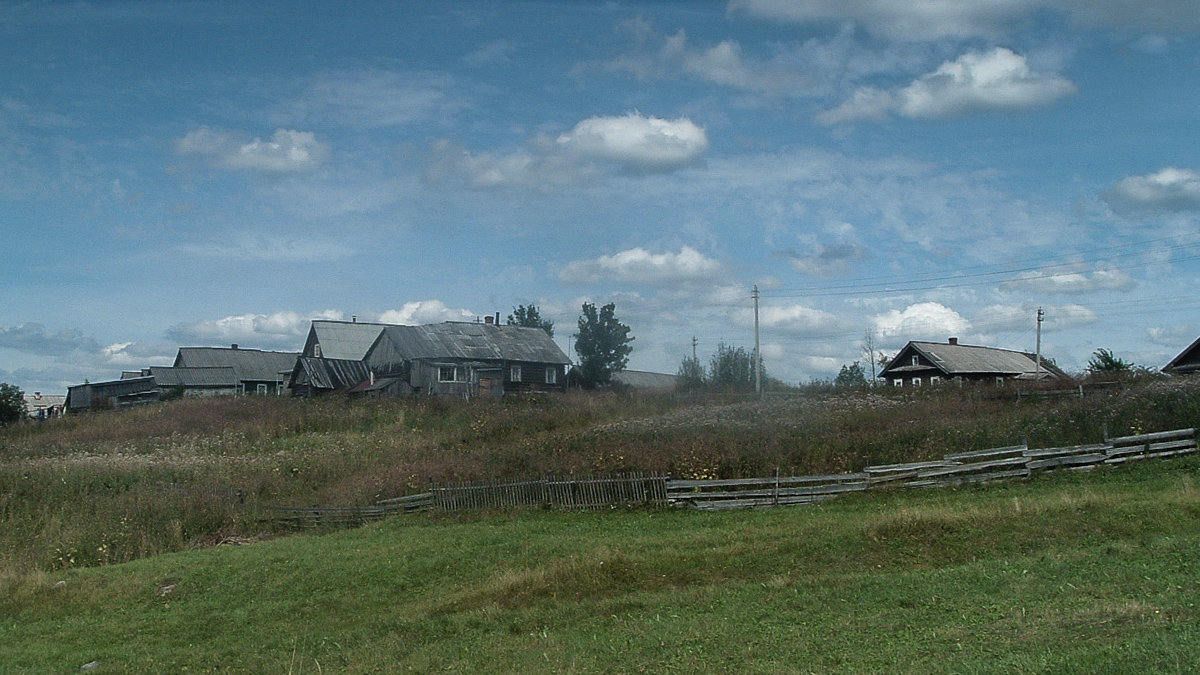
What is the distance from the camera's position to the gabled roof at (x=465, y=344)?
210ft

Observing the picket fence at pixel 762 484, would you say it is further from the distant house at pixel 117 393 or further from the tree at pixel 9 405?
the distant house at pixel 117 393

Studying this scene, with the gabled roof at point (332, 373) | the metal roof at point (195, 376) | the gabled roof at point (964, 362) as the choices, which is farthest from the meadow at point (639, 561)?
the metal roof at point (195, 376)

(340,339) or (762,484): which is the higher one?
(340,339)

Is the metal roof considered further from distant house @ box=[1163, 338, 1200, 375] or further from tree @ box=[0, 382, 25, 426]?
distant house @ box=[1163, 338, 1200, 375]

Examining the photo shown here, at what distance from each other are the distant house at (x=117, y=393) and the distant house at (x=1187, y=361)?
70677 millimetres

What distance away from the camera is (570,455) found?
105 feet

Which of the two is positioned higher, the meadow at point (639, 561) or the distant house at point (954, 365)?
the distant house at point (954, 365)

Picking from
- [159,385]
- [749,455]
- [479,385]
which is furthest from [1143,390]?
[159,385]

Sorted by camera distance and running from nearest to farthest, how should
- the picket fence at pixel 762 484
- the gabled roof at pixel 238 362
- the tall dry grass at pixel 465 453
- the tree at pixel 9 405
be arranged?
the picket fence at pixel 762 484
the tall dry grass at pixel 465 453
the tree at pixel 9 405
the gabled roof at pixel 238 362

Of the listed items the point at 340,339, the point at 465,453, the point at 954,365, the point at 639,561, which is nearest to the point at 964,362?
the point at 954,365

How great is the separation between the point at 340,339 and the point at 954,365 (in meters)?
49.6

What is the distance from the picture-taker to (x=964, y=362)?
66.7 metres

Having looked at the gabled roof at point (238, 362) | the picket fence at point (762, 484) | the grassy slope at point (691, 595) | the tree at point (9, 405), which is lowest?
the grassy slope at point (691, 595)

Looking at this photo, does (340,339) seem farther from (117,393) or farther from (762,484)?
(762,484)
